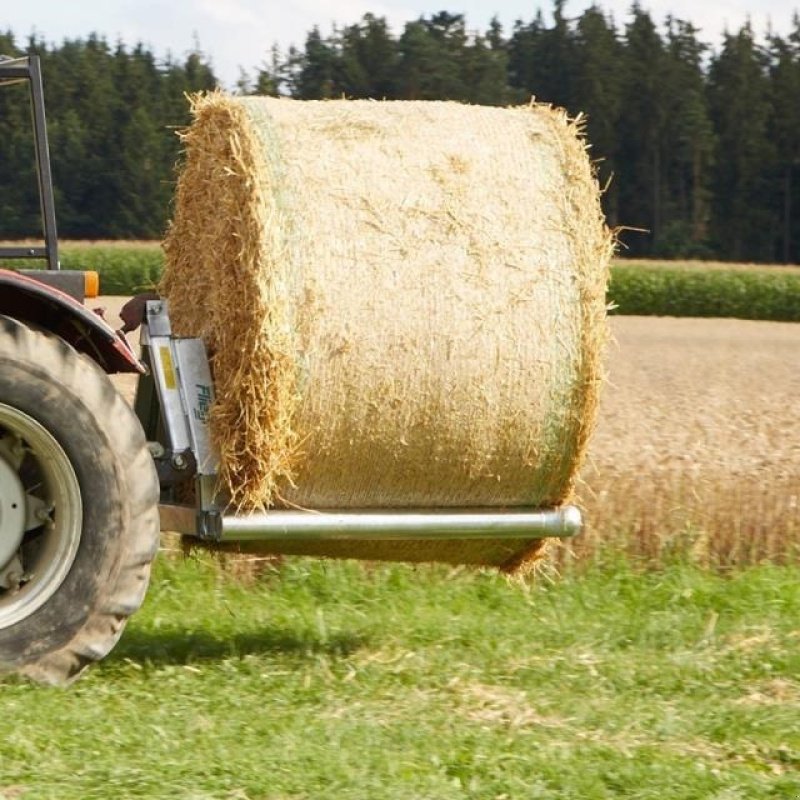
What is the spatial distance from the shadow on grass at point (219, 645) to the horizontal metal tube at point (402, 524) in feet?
1.67

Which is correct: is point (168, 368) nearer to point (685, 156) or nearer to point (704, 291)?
point (704, 291)

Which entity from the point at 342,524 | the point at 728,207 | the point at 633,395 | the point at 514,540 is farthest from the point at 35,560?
the point at 728,207

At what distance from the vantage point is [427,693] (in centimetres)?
511

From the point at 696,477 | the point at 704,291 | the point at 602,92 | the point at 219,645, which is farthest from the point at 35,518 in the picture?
the point at 602,92

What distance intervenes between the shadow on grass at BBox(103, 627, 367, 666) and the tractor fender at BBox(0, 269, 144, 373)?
99 centimetres

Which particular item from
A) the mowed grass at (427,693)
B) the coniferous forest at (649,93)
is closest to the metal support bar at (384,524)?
the mowed grass at (427,693)

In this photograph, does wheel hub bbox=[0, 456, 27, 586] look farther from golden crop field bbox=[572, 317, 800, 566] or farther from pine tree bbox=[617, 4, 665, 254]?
pine tree bbox=[617, 4, 665, 254]

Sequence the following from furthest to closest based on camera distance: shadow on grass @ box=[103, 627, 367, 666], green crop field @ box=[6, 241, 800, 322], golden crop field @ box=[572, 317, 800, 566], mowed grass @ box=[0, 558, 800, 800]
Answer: green crop field @ box=[6, 241, 800, 322] → golden crop field @ box=[572, 317, 800, 566] → shadow on grass @ box=[103, 627, 367, 666] → mowed grass @ box=[0, 558, 800, 800]

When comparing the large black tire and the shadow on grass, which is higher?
the large black tire

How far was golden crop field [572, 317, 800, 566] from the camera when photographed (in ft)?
25.5

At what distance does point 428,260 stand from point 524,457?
2.51 ft

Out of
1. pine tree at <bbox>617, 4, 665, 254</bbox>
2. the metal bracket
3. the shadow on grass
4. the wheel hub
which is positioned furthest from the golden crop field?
pine tree at <bbox>617, 4, 665, 254</bbox>

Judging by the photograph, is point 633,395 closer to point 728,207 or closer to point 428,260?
point 428,260

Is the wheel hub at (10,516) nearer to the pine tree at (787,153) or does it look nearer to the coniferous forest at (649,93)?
the coniferous forest at (649,93)
